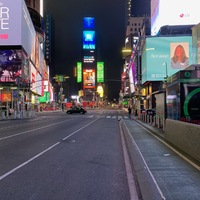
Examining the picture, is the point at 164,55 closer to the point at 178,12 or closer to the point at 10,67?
the point at 178,12

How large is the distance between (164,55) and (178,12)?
9461 millimetres

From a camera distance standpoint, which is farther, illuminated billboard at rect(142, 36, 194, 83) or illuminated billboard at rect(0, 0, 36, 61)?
illuminated billboard at rect(0, 0, 36, 61)

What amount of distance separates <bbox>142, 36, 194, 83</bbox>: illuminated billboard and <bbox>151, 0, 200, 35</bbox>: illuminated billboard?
4603 millimetres

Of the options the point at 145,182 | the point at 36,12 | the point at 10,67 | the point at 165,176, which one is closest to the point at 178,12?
the point at 10,67

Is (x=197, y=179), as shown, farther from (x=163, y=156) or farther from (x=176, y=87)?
(x=176, y=87)

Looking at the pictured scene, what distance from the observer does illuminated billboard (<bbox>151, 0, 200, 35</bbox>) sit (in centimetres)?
6519

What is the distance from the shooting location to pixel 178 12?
216ft

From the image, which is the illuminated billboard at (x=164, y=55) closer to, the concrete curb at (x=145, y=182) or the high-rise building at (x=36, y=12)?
the concrete curb at (x=145, y=182)

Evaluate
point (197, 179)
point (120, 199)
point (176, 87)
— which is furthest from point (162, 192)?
point (176, 87)

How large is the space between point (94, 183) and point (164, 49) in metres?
66.4

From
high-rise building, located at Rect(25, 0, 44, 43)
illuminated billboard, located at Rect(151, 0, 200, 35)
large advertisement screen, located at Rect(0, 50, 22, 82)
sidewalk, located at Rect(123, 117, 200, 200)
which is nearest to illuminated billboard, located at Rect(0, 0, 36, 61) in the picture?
large advertisement screen, located at Rect(0, 50, 22, 82)

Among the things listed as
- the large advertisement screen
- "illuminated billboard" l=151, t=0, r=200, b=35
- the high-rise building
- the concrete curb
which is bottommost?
the concrete curb

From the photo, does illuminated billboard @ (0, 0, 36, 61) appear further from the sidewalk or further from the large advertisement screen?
the sidewalk

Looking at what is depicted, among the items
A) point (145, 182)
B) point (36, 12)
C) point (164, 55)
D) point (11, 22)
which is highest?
point (36, 12)
